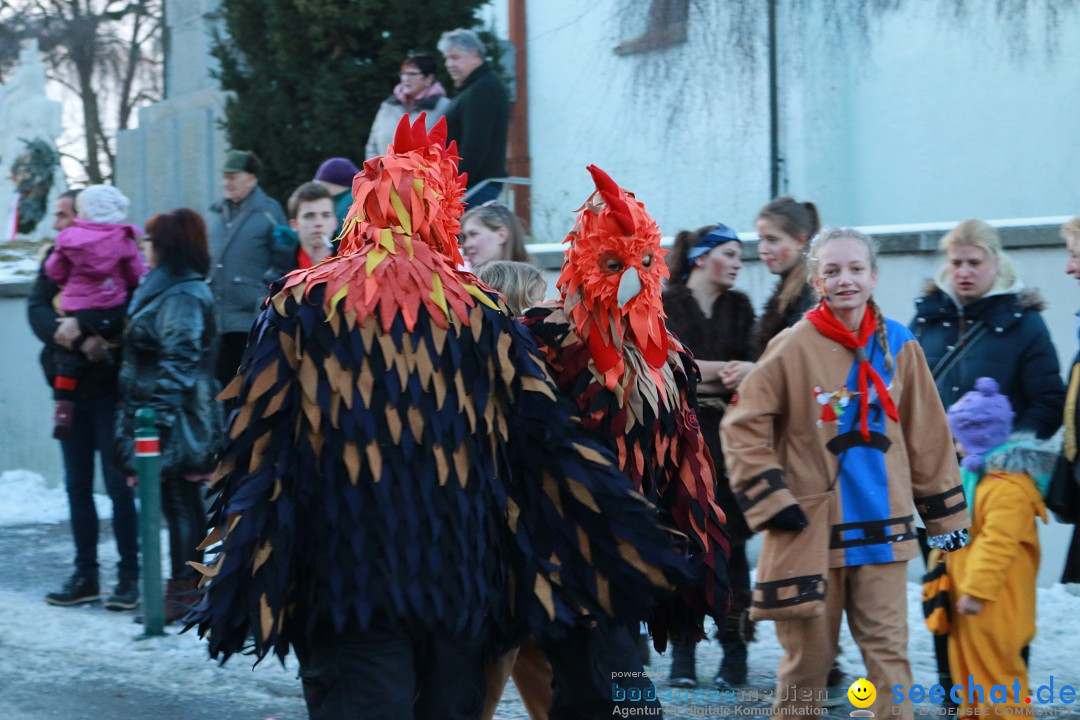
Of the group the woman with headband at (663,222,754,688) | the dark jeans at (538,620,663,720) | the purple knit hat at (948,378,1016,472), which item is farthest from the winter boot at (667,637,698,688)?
the dark jeans at (538,620,663,720)

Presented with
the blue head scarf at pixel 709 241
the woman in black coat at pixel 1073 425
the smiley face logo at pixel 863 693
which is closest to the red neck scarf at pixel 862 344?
the smiley face logo at pixel 863 693

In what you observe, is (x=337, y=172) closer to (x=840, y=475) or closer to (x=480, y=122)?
(x=480, y=122)

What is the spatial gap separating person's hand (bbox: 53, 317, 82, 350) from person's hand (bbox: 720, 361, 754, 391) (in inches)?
130

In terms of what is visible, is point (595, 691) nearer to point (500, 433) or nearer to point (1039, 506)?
point (500, 433)

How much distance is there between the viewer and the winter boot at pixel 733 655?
216 inches

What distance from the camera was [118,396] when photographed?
7.00 metres

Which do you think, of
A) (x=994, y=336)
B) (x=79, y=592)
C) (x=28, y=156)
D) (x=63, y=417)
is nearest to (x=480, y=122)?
(x=63, y=417)

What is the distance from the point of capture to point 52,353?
7035mm

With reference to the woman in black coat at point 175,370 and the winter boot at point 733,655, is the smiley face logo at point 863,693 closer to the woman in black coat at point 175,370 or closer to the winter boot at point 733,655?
the winter boot at point 733,655

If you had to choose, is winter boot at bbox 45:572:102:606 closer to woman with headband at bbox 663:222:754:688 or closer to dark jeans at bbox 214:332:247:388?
dark jeans at bbox 214:332:247:388

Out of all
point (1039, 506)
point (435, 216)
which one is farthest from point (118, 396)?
point (1039, 506)

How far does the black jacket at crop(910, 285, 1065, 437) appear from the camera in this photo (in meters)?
5.15

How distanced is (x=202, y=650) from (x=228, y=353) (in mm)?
1989

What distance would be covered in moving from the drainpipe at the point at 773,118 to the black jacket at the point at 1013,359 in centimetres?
695
